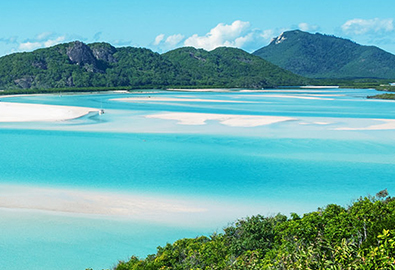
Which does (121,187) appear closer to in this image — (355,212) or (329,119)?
(355,212)


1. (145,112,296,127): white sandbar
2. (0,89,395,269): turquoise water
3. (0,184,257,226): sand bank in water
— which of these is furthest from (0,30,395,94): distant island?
(0,184,257,226): sand bank in water

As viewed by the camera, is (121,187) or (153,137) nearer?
(121,187)

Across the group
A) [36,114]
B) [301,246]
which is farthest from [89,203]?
[36,114]

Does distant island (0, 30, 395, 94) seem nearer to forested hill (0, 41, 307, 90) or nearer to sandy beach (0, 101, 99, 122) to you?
forested hill (0, 41, 307, 90)

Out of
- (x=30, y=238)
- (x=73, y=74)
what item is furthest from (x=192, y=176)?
(x=73, y=74)

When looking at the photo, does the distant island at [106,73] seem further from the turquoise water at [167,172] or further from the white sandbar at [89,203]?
the white sandbar at [89,203]
